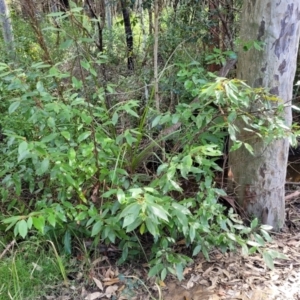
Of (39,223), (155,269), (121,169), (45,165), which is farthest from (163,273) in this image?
(45,165)

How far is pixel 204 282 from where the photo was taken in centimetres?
198

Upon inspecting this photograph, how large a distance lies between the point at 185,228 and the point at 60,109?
36.1 inches

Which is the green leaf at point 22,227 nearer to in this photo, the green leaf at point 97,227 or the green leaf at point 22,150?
the green leaf at point 22,150

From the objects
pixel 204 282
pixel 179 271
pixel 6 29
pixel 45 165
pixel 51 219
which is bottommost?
pixel 204 282

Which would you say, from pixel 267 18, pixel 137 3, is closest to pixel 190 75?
pixel 267 18

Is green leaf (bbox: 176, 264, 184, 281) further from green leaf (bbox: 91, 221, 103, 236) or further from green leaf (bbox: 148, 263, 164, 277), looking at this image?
green leaf (bbox: 91, 221, 103, 236)

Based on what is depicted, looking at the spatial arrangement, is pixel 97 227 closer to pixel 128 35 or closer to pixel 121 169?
pixel 121 169

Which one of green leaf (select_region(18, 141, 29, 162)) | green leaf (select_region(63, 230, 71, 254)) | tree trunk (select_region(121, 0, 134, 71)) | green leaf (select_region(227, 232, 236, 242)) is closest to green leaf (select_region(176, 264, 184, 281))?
green leaf (select_region(227, 232, 236, 242))

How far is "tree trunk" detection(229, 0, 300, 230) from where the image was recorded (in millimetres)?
2031

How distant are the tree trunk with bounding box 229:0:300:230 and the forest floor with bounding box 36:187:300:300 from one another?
0.37 m

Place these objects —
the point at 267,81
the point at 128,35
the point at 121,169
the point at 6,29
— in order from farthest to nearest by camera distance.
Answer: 1. the point at 6,29
2. the point at 128,35
3. the point at 267,81
4. the point at 121,169

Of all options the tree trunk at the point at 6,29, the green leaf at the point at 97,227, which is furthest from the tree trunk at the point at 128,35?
the green leaf at the point at 97,227

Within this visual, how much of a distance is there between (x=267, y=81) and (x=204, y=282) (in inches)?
47.0

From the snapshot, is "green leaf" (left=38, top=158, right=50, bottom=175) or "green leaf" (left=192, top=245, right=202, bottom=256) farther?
"green leaf" (left=192, top=245, right=202, bottom=256)
